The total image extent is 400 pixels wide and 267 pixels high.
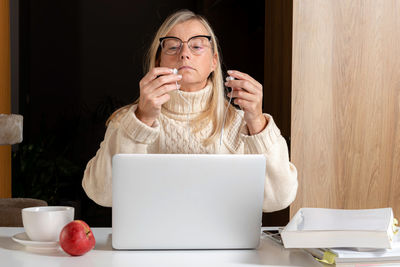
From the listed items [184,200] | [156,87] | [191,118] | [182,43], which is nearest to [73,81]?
[191,118]

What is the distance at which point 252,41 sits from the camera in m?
3.55

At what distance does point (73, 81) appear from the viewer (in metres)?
4.03

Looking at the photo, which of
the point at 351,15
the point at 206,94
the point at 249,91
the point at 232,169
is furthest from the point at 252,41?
the point at 232,169

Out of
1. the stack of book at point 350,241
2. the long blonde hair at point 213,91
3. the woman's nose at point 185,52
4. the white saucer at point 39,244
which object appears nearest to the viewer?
the stack of book at point 350,241

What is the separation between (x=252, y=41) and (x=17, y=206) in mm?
1858

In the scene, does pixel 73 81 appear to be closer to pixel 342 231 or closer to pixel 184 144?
pixel 184 144

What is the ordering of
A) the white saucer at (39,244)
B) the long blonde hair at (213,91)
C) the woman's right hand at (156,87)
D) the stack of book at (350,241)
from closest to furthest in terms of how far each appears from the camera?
1. the stack of book at (350,241)
2. the white saucer at (39,244)
3. the woman's right hand at (156,87)
4. the long blonde hair at (213,91)

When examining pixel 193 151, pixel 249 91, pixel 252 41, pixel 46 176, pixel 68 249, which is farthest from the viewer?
Answer: pixel 46 176

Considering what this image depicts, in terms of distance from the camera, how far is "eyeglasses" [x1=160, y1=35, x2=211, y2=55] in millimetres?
1740

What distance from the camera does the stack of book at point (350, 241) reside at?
104 cm

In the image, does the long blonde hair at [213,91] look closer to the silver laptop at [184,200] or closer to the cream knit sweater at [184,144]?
the cream knit sweater at [184,144]

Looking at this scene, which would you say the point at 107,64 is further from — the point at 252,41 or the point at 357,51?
the point at 357,51

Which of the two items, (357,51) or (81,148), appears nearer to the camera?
(357,51)

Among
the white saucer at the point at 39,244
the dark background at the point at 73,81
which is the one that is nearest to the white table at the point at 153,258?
the white saucer at the point at 39,244
